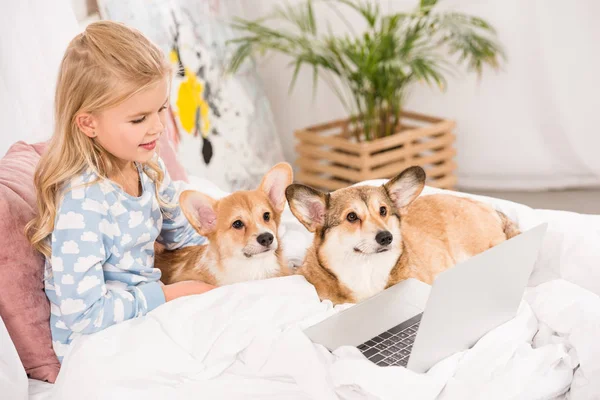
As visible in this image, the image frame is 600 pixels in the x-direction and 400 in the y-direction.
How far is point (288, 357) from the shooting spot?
119cm

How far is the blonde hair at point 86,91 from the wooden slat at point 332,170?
1.63 m

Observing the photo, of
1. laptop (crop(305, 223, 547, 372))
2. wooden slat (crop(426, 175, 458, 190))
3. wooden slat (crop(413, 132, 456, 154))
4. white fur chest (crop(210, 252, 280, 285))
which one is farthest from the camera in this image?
wooden slat (crop(426, 175, 458, 190))

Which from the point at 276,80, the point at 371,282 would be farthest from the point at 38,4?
the point at 276,80

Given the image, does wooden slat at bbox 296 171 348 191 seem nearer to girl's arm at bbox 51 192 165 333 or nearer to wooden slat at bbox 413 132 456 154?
wooden slat at bbox 413 132 456 154

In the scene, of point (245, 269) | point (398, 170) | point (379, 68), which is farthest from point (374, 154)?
point (245, 269)

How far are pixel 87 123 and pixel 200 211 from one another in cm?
26

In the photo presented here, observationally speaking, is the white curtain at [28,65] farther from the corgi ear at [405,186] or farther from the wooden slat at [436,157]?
the wooden slat at [436,157]

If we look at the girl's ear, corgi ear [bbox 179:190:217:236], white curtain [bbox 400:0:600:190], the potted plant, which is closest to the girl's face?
the girl's ear

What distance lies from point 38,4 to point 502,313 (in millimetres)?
1307

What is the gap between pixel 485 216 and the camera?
1.48m

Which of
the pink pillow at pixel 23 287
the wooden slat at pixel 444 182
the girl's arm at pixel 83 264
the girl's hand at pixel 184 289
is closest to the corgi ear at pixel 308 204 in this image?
the girl's hand at pixel 184 289

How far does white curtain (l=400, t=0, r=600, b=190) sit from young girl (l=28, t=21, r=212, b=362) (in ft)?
7.03

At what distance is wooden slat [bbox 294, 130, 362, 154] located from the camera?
281 cm

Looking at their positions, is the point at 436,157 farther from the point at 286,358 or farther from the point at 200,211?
the point at 286,358
